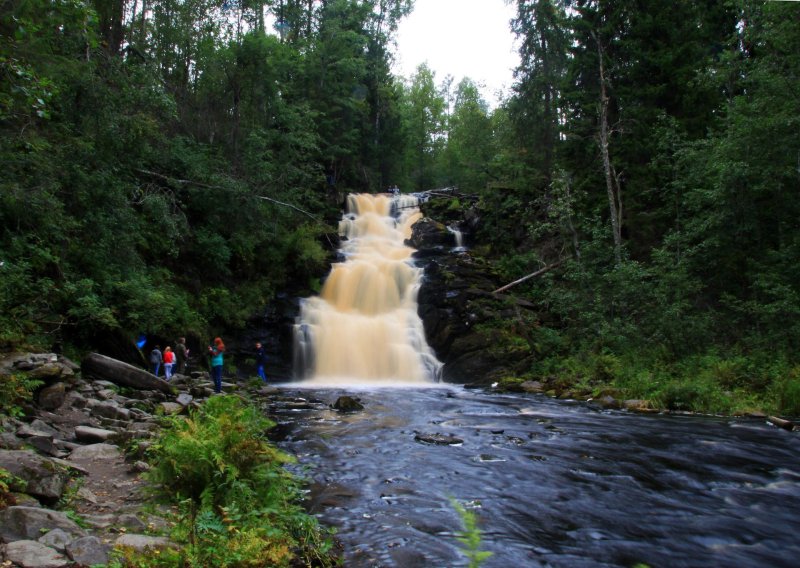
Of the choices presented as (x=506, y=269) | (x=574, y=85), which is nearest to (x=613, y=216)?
(x=506, y=269)

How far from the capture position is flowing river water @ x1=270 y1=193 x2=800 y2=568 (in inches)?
206

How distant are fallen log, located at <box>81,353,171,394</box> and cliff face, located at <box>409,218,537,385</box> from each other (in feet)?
39.0

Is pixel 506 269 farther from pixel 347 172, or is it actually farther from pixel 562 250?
pixel 347 172

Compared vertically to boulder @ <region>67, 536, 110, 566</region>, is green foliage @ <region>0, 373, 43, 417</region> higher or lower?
higher

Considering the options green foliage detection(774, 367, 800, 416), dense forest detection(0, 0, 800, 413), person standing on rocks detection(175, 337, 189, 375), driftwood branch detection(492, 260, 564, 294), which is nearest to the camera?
green foliage detection(774, 367, 800, 416)

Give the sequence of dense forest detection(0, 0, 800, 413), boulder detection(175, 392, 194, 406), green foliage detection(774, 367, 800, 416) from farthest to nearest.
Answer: dense forest detection(0, 0, 800, 413)
green foliage detection(774, 367, 800, 416)
boulder detection(175, 392, 194, 406)

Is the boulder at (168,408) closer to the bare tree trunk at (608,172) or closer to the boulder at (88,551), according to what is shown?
the boulder at (88,551)

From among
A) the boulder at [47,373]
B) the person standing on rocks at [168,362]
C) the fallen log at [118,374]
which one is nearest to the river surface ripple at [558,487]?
the fallen log at [118,374]

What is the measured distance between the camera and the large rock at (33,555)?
3170 mm

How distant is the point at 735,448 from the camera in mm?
9406

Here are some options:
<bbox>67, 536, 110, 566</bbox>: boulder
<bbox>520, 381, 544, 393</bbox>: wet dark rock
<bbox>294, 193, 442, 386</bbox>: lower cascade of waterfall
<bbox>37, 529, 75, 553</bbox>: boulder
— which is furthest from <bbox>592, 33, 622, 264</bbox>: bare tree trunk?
<bbox>37, 529, 75, 553</bbox>: boulder

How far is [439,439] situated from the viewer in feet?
32.2

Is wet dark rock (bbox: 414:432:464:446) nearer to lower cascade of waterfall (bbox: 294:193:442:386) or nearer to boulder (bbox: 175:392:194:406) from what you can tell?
boulder (bbox: 175:392:194:406)

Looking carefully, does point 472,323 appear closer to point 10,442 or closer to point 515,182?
point 515,182
